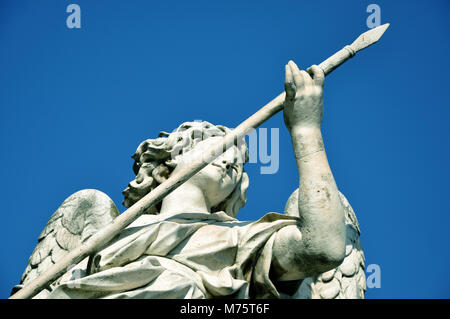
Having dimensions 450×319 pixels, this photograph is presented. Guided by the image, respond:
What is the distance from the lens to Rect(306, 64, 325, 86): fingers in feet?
30.3

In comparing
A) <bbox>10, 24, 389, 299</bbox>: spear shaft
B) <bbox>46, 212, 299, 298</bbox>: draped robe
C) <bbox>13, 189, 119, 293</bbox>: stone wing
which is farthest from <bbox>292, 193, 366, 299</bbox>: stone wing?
<bbox>13, 189, 119, 293</bbox>: stone wing

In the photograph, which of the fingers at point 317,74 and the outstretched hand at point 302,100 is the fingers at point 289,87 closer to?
the outstretched hand at point 302,100

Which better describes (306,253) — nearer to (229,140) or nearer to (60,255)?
(229,140)

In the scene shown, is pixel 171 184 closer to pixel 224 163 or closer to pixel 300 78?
pixel 224 163

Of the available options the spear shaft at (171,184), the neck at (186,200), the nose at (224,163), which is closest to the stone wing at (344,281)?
the neck at (186,200)

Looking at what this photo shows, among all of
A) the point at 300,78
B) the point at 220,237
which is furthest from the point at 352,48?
the point at 220,237

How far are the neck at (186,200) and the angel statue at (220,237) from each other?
0.03 feet

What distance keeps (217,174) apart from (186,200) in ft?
1.40

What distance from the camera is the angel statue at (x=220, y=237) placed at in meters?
8.84
